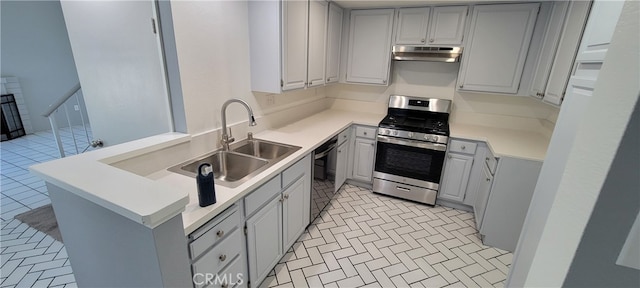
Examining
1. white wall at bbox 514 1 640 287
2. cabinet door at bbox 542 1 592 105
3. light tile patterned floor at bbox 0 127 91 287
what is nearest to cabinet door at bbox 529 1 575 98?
cabinet door at bbox 542 1 592 105

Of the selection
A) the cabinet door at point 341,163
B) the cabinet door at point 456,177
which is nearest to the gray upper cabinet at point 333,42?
the cabinet door at point 341,163

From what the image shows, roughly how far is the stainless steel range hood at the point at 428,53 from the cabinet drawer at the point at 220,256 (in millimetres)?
2551

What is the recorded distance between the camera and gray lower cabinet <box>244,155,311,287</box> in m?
1.58

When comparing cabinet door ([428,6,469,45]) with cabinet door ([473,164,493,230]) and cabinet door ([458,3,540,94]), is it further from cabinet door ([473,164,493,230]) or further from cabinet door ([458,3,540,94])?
cabinet door ([473,164,493,230])

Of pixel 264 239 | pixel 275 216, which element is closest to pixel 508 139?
pixel 275 216

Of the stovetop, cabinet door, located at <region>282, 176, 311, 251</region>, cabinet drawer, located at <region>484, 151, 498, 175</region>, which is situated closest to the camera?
cabinet door, located at <region>282, 176, 311, 251</region>

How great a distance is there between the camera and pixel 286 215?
1947 mm

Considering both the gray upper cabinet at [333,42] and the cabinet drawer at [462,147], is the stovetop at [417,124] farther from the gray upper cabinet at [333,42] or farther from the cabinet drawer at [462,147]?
the gray upper cabinet at [333,42]

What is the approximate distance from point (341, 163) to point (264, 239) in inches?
59.2

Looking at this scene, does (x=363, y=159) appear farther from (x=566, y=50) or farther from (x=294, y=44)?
(x=566, y=50)

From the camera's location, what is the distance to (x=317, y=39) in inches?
104

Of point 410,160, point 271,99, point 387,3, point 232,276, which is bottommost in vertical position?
point 232,276

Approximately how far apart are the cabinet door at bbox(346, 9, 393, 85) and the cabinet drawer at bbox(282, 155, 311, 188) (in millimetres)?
1599

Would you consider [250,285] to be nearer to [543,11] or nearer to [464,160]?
[464,160]
